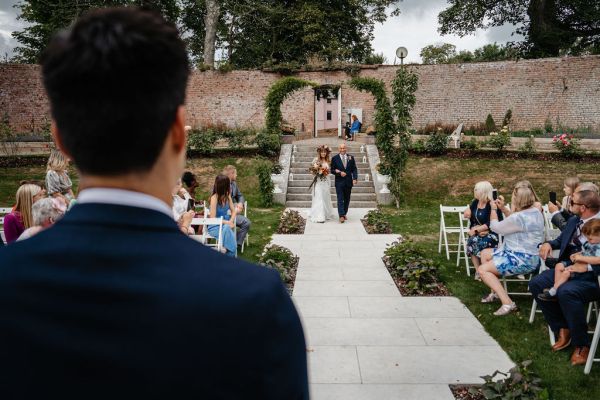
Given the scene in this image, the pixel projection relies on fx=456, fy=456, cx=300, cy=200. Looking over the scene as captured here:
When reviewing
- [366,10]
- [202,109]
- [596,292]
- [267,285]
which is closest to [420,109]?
[366,10]

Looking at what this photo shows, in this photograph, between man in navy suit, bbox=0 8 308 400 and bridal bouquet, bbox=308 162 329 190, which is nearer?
man in navy suit, bbox=0 8 308 400

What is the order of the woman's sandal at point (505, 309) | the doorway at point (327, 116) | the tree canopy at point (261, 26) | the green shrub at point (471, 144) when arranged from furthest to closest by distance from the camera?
the doorway at point (327, 116) → the tree canopy at point (261, 26) → the green shrub at point (471, 144) → the woman's sandal at point (505, 309)

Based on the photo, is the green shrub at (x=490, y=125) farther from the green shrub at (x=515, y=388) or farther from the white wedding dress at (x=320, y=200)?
the green shrub at (x=515, y=388)

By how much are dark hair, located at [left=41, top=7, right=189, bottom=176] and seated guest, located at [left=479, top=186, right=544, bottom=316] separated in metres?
5.19

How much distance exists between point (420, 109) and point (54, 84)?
22931mm

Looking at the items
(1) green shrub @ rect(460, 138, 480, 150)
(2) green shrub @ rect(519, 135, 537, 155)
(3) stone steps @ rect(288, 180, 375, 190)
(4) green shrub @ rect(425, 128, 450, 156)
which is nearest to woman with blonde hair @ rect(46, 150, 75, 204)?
(3) stone steps @ rect(288, 180, 375, 190)

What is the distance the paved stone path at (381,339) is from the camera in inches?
149

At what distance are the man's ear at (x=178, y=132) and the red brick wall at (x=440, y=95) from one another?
22.0m

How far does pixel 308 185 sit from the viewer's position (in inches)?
567

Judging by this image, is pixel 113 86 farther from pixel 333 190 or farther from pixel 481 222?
pixel 333 190

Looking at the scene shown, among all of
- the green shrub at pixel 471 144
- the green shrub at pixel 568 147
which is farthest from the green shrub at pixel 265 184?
the green shrub at pixel 568 147

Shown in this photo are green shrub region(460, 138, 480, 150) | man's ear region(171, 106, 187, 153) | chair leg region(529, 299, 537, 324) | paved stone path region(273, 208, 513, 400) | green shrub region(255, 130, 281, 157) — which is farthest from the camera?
green shrub region(255, 130, 281, 157)

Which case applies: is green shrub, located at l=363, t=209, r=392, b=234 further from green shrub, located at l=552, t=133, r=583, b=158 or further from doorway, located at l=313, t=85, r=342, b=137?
doorway, located at l=313, t=85, r=342, b=137

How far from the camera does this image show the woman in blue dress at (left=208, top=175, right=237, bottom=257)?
280 inches
